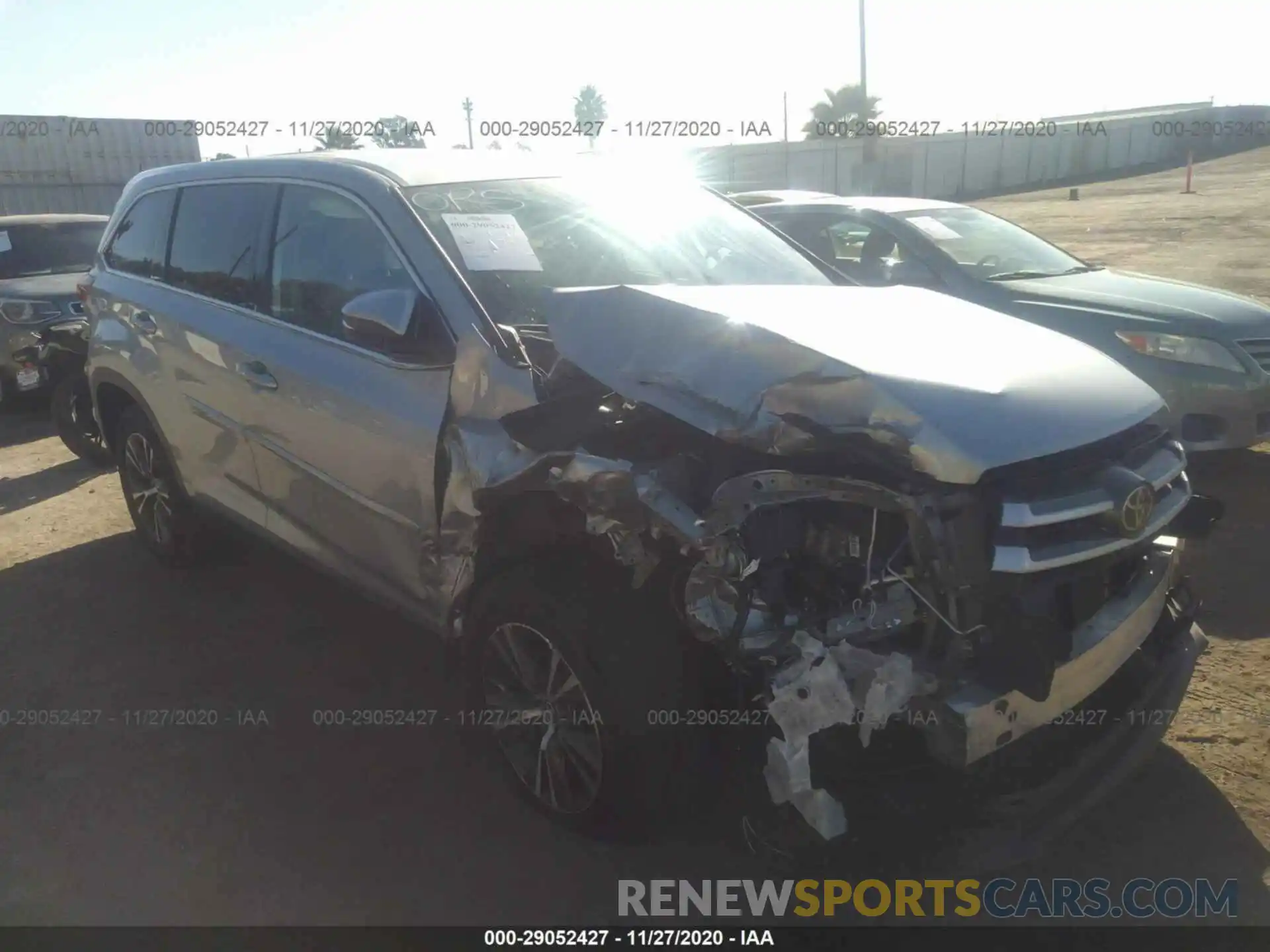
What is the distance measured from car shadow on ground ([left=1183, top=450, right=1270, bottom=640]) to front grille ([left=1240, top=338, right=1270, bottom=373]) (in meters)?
0.66

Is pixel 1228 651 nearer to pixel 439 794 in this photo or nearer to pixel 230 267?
pixel 439 794

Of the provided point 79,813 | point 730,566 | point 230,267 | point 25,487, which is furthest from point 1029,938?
point 25,487

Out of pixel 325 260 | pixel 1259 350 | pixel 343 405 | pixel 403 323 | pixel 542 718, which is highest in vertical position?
pixel 325 260

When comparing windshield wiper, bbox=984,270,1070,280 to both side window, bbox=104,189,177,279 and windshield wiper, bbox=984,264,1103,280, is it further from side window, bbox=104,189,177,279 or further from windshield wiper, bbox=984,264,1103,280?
side window, bbox=104,189,177,279

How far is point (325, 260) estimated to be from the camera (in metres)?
3.37

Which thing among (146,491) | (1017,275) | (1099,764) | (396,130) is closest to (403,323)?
(1099,764)

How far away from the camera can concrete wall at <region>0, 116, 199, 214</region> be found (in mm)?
20141

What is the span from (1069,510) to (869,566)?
0.45m

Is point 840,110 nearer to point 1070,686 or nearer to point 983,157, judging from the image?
point 983,157

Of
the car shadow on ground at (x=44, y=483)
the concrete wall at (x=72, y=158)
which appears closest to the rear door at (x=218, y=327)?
the car shadow on ground at (x=44, y=483)

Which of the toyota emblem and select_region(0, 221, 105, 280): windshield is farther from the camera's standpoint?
select_region(0, 221, 105, 280): windshield

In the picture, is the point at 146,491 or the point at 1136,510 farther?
the point at 146,491

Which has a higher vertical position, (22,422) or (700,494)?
(700,494)

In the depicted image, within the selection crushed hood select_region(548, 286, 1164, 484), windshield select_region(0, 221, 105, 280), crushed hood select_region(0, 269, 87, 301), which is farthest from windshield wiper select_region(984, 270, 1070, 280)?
windshield select_region(0, 221, 105, 280)
